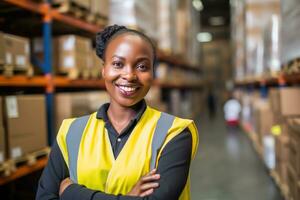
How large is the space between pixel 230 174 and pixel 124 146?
4611mm

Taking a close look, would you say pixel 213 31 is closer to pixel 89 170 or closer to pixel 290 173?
pixel 290 173

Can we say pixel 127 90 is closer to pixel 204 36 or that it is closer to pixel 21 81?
pixel 21 81

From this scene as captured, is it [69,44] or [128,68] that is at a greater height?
[69,44]

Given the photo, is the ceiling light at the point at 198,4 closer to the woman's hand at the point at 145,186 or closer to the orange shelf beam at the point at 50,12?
the orange shelf beam at the point at 50,12

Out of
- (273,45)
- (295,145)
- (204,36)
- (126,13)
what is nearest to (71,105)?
(126,13)

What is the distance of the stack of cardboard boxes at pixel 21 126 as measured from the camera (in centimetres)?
306

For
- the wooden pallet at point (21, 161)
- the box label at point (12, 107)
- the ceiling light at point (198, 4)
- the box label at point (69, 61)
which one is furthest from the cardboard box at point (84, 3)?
the ceiling light at point (198, 4)


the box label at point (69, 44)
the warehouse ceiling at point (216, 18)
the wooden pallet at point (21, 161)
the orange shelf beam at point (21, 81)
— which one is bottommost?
the wooden pallet at point (21, 161)

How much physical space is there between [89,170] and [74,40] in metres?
2.81

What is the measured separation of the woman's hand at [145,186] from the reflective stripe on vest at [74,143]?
30cm

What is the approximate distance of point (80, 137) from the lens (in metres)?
1.73

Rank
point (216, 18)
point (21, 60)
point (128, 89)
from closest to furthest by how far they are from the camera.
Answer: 1. point (128, 89)
2. point (21, 60)
3. point (216, 18)

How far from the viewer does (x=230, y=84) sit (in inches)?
918

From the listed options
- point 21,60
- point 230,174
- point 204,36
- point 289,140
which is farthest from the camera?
point 204,36
